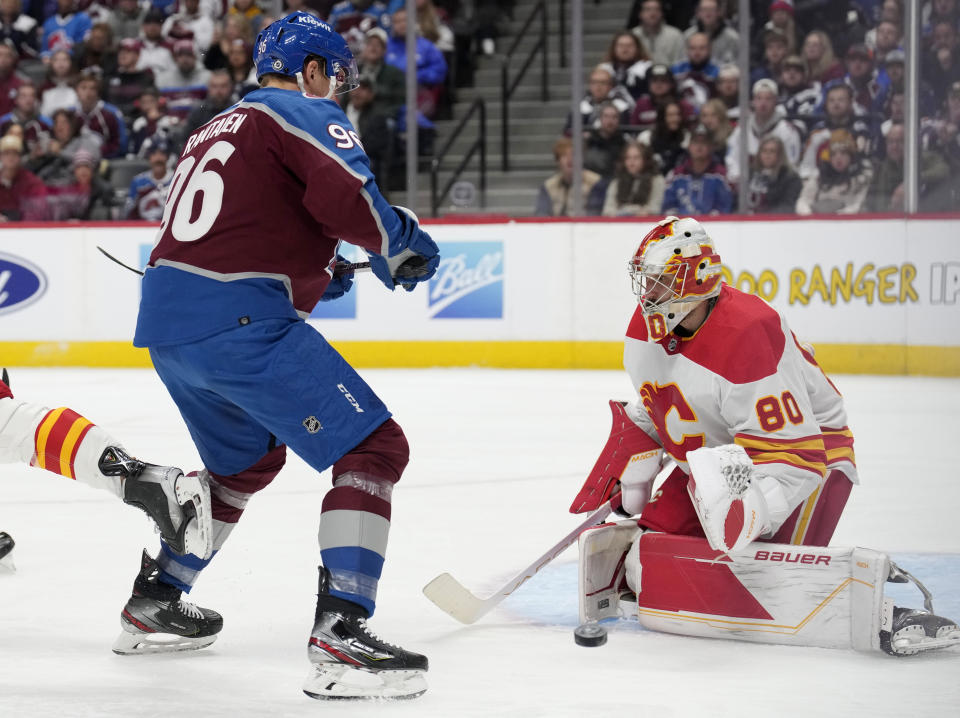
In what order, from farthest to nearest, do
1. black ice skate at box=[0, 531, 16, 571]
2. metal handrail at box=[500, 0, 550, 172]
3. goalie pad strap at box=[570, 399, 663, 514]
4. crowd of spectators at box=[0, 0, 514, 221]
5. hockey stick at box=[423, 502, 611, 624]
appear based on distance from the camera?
crowd of spectators at box=[0, 0, 514, 221], metal handrail at box=[500, 0, 550, 172], black ice skate at box=[0, 531, 16, 571], goalie pad strap at box=[570, 399, 663, 514], hockey stick at box=[423, 502, 611, 624]

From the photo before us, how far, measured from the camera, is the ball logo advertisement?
8.67m

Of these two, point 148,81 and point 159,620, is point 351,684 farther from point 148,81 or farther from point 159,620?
point 148,81

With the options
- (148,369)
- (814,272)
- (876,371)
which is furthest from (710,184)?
(148,369)

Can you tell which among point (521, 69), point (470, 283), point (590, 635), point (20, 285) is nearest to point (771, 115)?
point (521, 69)

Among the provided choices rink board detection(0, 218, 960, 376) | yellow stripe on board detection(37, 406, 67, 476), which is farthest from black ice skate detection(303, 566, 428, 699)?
rink board detection(0, 218, 960, 376)

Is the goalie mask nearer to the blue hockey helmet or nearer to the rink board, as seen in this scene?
the blue hockey helmet

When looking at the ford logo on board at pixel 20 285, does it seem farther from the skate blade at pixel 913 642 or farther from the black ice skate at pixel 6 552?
the skate blade at pixel 913 642

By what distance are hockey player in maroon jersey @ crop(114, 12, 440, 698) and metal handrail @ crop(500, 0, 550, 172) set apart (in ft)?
21.0

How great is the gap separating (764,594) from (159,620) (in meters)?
1.20

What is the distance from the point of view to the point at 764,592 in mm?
2670

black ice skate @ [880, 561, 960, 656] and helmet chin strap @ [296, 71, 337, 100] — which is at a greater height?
helmet chin strap @ [296, 71, 337, 100]

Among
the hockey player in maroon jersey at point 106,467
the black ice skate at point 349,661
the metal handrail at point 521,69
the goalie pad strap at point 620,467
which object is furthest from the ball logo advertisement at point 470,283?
the black ice skate at point 349,661

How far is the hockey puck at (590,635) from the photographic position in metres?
2.66

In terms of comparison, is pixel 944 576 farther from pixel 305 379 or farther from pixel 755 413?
pixel 305 379
